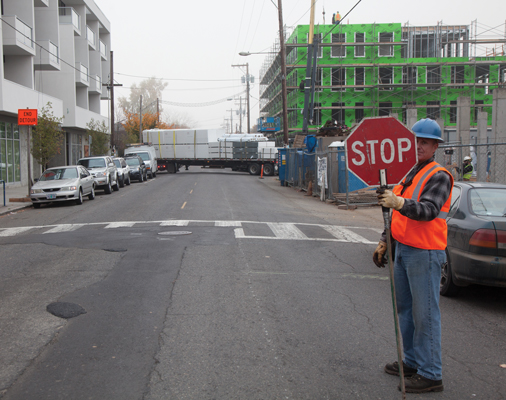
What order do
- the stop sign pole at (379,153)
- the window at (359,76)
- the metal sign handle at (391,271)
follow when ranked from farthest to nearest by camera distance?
the window at (359,76) → the stop sign pole at (379,153) → the metal sign handle at (391,271)

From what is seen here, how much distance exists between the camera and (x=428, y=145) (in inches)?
151

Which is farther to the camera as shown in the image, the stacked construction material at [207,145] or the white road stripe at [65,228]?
the stacked construction material at [207,145]

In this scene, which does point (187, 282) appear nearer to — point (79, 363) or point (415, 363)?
point (79, 363)

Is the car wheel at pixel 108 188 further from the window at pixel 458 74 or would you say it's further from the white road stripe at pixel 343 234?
the window at pixel 458 74

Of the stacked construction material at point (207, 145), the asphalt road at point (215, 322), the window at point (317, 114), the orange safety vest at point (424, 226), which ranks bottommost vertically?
the asphalt road at point (215, 322)

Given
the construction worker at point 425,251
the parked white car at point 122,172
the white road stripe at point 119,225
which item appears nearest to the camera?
the construction worker at point 425,251

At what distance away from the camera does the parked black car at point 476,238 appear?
5.92 metres

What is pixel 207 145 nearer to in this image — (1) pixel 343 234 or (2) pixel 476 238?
(1) pixel 343 234

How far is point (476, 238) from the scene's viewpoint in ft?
19.9

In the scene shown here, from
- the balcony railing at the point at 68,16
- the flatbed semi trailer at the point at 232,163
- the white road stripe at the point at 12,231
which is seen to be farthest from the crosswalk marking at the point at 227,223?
the flatbed semi trailer at the point at 232,163

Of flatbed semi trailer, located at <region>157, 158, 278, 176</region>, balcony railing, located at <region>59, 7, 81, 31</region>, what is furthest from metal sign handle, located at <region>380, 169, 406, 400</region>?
flatbed semi trailer, located at <region>157, 158, 278, 176</region>

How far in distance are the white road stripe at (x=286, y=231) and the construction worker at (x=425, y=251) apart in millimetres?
7534

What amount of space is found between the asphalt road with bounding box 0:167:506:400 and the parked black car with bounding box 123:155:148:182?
77.2 feet

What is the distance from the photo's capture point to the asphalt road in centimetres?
400
